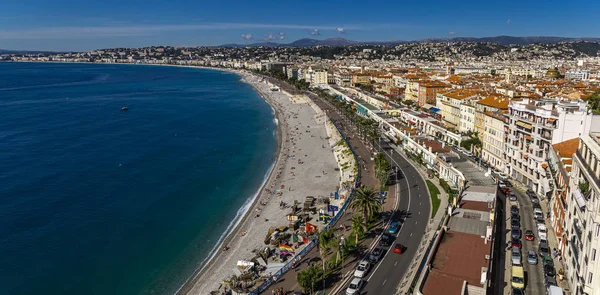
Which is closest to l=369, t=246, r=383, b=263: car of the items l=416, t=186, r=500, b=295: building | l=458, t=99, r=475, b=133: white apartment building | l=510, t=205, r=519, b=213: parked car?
l=416, t=186, r=500, b=295: building

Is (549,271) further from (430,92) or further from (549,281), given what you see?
(430,92)

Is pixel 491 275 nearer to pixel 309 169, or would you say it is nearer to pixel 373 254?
pixel 373 254

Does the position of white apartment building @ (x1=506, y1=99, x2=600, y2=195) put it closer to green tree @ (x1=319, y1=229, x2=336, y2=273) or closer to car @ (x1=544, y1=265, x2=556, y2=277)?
car @ (x1=544, y1=265, x2=556, y2=277)

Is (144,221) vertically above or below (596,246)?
below

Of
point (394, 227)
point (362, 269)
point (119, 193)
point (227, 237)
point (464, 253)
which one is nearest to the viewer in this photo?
point (464, 253)

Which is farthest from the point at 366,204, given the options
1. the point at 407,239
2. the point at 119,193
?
the point at 119,193

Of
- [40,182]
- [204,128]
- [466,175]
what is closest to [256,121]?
[204,128]
